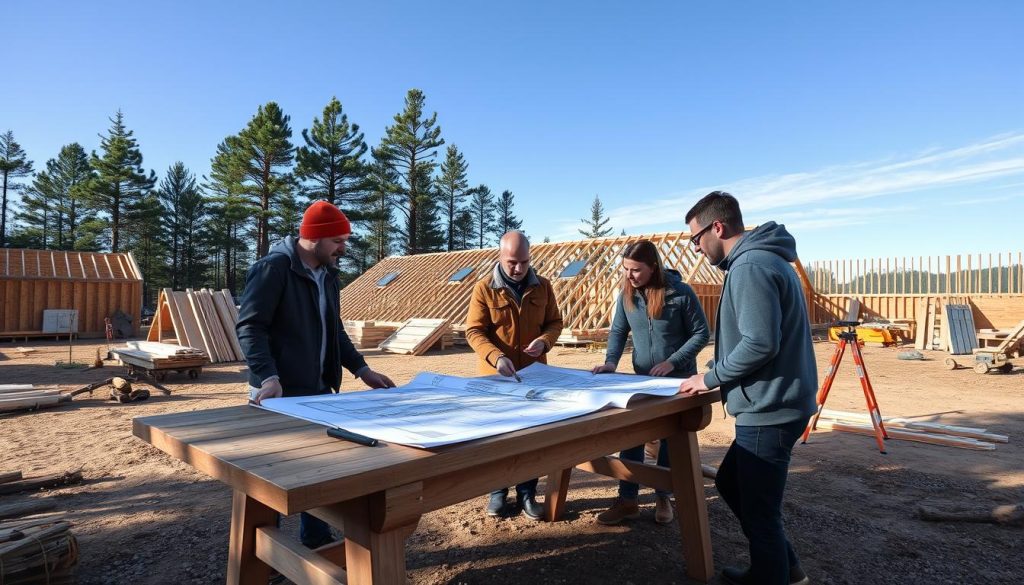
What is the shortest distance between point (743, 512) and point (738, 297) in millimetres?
946

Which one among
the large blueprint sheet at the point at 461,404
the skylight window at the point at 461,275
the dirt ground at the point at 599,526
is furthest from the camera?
the skylight window at the point at 461,275

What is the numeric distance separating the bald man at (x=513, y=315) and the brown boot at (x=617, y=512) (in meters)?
0.40

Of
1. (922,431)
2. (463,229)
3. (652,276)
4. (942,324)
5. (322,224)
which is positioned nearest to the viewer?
(322,224)

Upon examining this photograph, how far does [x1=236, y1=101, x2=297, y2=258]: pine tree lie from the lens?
3014 cm

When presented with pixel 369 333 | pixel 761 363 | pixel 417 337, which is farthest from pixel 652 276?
pixel 369 333

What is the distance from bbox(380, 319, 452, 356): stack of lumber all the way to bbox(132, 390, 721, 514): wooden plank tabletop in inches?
503

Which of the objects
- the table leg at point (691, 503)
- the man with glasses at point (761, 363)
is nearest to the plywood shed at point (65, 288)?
the table leg at point (691, 503)

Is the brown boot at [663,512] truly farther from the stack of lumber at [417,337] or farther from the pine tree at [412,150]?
the pine tree at [412,150]

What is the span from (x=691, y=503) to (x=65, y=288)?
22717 millimetres

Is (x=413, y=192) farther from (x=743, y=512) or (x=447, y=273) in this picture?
(x=743, y=512)

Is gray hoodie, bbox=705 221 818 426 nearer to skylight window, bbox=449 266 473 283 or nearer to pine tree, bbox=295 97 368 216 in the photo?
skylight window, bbox=449 266 473 283

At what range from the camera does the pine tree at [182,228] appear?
36.4 meters

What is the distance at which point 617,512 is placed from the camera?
3531 millimetres

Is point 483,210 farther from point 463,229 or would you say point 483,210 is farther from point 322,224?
point 322,224
